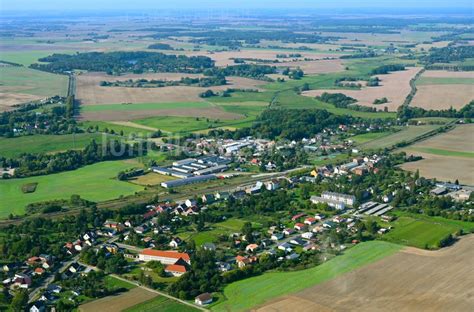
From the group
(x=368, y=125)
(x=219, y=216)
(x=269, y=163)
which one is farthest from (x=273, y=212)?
(x=368, y=125)

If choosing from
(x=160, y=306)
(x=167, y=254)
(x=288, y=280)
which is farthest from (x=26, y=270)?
(x=288, y=280)

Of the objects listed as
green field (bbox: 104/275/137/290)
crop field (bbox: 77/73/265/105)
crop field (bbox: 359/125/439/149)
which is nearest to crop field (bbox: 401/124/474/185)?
crop field (bbox: 359/125/439/149)

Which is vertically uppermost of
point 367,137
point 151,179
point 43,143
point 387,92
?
point 387,92

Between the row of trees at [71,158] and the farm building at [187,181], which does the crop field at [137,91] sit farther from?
the farm building at [187,181]

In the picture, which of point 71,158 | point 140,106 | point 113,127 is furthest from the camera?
point 140,106

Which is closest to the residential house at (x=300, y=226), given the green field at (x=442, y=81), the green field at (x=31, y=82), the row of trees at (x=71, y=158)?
the row of trees at (x=71, y=158)

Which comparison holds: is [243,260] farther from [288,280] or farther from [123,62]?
[123,62]

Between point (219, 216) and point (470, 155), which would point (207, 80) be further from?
point (219, 216)
